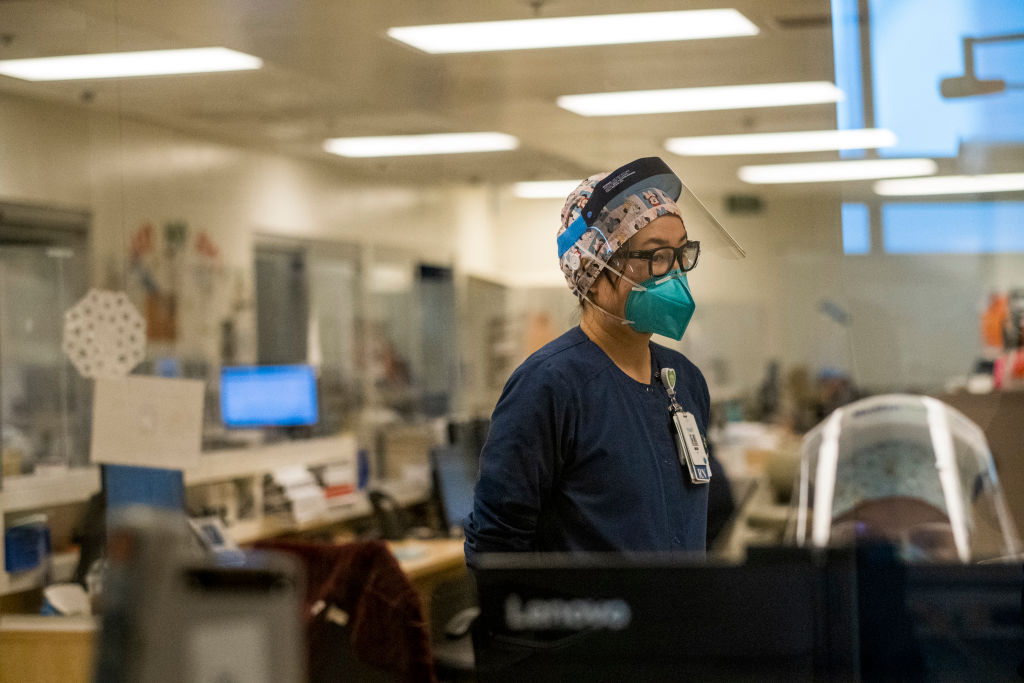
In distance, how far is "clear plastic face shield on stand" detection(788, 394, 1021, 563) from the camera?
2.24 metres

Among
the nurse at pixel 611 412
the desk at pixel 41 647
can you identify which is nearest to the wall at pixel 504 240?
the nurse at pixel 611 412

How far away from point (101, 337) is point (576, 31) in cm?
169

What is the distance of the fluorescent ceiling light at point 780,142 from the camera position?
9.45 feet

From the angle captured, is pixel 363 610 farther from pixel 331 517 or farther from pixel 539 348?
pixel 331 517

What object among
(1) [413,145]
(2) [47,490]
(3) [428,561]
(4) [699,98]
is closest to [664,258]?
(4) [699,98]

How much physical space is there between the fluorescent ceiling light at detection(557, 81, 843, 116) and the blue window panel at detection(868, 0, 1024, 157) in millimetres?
169

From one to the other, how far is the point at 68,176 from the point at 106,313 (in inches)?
38.3

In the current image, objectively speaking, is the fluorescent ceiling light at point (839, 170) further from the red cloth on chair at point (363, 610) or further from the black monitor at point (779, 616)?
the black monitor at point (779, 616)

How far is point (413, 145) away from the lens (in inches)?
253

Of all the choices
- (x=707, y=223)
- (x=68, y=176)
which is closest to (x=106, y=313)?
(x=68, y=176)

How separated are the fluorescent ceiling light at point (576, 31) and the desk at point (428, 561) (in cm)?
189

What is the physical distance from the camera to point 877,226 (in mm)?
3102

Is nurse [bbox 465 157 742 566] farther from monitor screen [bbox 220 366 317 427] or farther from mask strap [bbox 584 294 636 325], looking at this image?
monitor screen [bbox 220 366 317 427]

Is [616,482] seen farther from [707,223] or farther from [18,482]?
[18,482]
